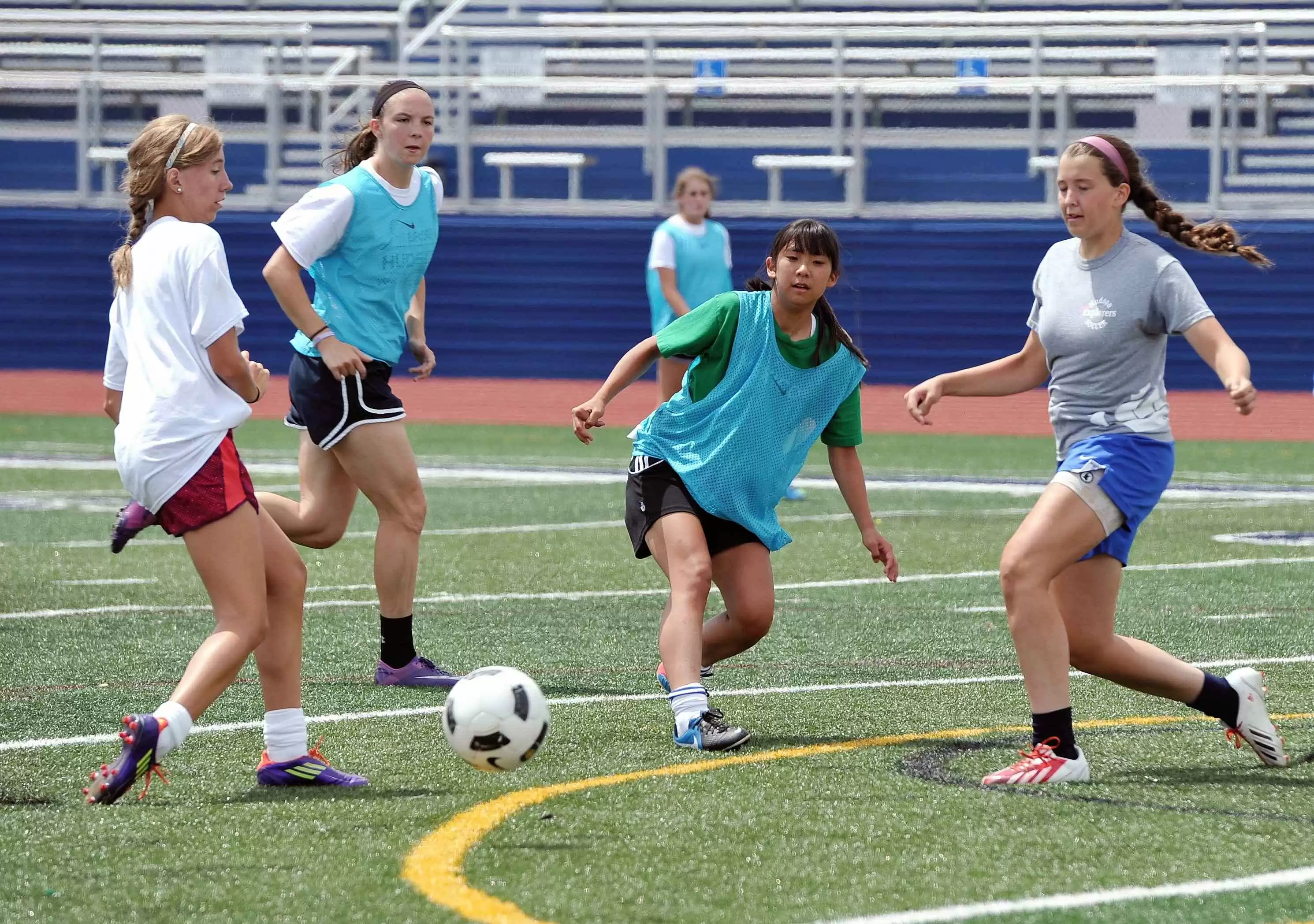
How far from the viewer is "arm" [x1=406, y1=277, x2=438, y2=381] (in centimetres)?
714

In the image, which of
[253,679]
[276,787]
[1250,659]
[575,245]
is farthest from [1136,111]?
[276,787]

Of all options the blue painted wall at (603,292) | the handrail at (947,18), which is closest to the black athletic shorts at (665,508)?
the blue painted wall at (603,292)

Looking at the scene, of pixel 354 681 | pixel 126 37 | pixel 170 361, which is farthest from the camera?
pixel 126 37

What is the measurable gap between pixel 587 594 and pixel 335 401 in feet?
7.77

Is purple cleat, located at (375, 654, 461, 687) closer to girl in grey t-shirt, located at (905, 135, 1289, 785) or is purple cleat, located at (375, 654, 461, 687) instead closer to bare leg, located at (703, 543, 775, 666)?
bare leg, located at (703, 543, 775, 666)

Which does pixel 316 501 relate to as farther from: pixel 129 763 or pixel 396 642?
pixel 129 763

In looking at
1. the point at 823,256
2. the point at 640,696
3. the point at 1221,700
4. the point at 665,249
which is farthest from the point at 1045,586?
the point at 665,249

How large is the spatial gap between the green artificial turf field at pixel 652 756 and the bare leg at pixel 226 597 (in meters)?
0.29

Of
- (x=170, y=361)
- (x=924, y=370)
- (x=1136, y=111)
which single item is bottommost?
(x=924, y=370)

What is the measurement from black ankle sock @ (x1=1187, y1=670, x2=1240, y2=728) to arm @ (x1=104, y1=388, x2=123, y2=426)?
299cm

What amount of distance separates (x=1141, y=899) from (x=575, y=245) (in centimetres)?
1841

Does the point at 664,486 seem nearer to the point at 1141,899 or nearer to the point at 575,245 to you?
the point at 1141,899

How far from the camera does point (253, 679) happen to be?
664 centimetres

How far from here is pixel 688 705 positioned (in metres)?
5.42
